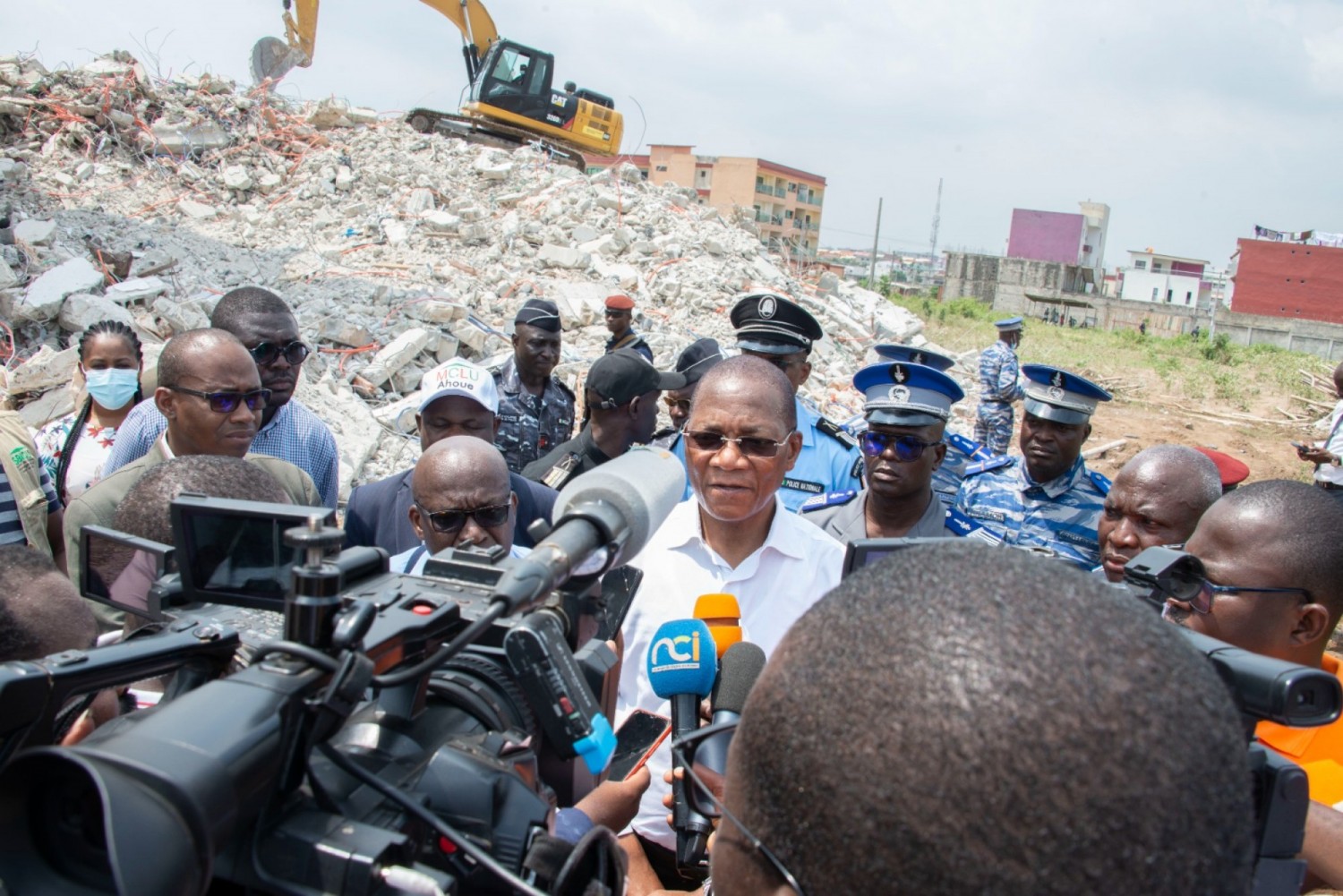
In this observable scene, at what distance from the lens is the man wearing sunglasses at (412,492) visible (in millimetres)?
3277

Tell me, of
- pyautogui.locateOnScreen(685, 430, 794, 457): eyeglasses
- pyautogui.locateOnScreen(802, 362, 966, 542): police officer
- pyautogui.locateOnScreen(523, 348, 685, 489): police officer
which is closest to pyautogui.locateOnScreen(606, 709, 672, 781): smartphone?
pyautogui.locateOnScreen(685, 430, 794, 457): eyeglasses

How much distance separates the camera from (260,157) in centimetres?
1603

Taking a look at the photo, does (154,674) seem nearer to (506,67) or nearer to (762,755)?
(762,755)

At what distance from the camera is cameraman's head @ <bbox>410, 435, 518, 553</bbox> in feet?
8.96

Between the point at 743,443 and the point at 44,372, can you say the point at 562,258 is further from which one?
the point at 743,443

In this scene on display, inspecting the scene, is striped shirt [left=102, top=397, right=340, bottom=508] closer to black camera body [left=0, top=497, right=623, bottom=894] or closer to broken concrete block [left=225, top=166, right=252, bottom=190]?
black camera body [left=0, top=497, right=623, bottom=894]

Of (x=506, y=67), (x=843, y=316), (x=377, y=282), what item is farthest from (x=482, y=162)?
(x=843, y=316)

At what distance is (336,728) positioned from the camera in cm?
98

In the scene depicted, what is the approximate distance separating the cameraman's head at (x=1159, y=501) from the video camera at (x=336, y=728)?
7.43 ft

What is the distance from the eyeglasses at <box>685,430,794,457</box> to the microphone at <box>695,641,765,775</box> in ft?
3.28

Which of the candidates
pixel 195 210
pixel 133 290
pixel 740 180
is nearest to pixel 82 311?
pixel 133 290

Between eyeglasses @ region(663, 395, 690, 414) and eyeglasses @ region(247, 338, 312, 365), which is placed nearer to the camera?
eyeglasses @ region(247, 338, 312, 365)

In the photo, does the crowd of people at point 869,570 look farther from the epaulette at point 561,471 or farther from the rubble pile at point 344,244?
the rubble pile at point 344,244

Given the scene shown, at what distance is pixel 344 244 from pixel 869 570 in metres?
14.1
